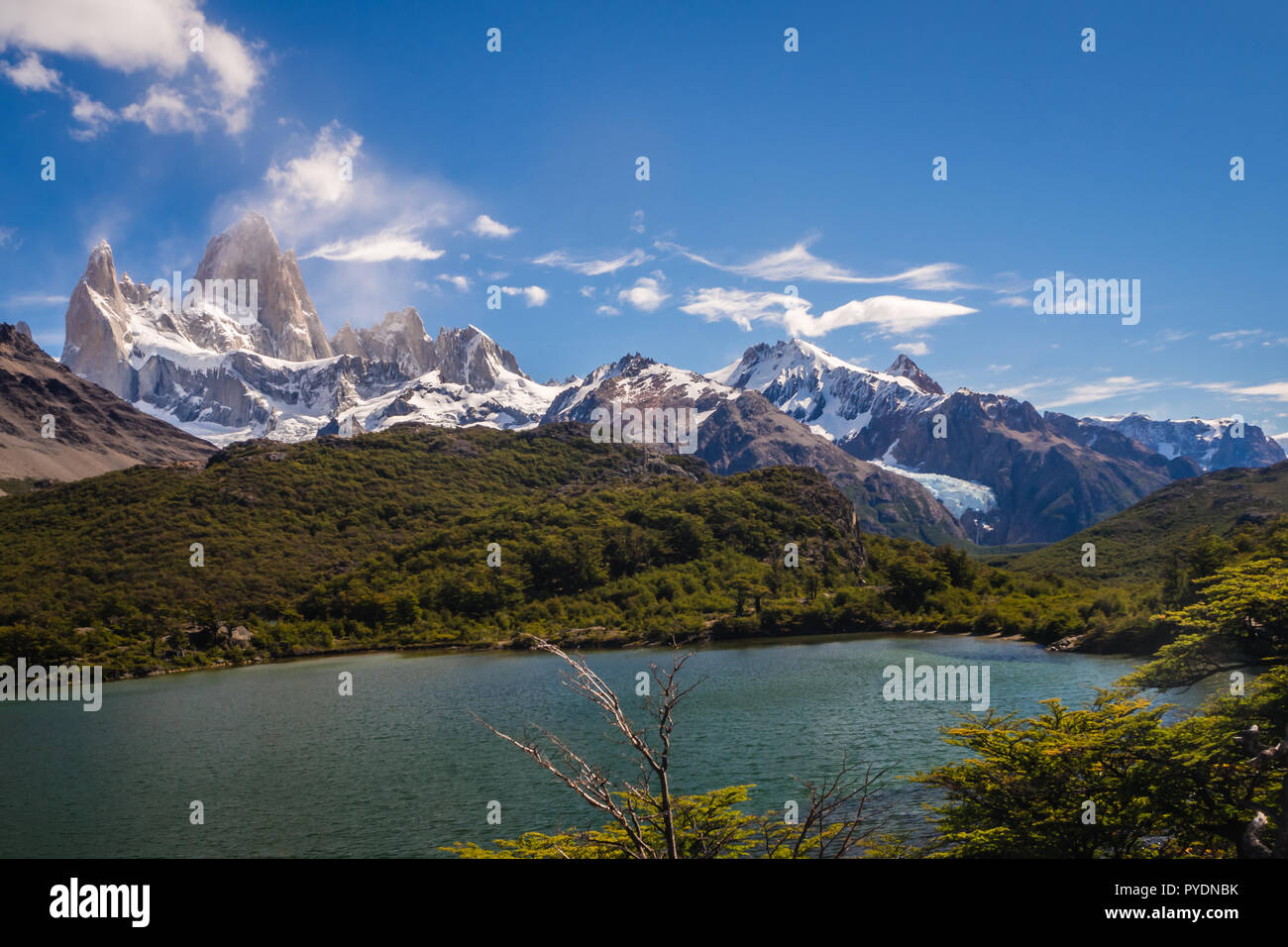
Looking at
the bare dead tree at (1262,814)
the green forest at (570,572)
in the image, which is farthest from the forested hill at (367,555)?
the bare dead tree at (1262,814)

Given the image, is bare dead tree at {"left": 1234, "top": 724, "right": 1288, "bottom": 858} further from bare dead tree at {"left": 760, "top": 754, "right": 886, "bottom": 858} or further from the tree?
bare dead tree at {"left": 760, "top": 754, "right": 886, "bottom": 858}

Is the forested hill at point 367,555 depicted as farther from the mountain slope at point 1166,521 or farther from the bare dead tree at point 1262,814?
the bare dead tree at point 1262,814

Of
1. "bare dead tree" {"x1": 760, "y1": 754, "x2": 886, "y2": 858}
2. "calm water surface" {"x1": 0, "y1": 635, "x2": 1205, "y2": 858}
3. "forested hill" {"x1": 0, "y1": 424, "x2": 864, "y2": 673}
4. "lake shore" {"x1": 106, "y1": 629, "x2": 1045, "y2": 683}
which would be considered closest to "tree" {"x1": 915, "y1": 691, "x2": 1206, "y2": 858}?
"bare dead tree" {"x1": 760, "y1": 754, "x2": 886, "y2": 858}

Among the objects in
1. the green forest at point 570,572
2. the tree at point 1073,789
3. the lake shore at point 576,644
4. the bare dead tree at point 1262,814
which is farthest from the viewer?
the lake shore at point 576,644

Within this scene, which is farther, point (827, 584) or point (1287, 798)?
point (827, 584)
